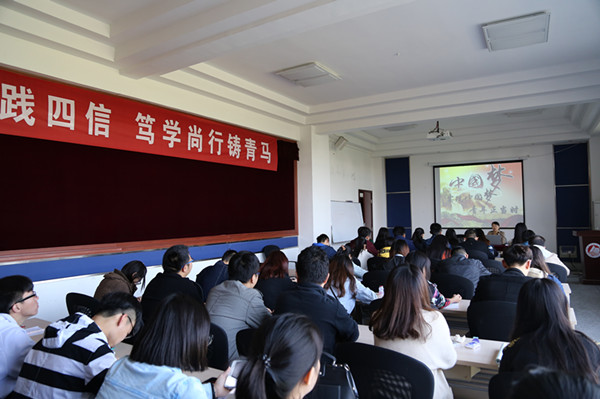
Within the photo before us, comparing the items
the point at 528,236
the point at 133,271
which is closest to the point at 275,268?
the point at 133,271

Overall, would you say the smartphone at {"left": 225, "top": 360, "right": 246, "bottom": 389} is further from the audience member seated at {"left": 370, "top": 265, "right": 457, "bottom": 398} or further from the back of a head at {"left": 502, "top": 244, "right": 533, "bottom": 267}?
the back of a head at {"left": 502, "top": 244, "right": 533, "bottom": 267}

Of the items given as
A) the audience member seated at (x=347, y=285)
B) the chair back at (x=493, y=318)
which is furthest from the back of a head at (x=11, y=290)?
the chair back at (x=493, y=318)

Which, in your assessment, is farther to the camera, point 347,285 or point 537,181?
point 537,181

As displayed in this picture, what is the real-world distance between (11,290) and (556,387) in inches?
96.5

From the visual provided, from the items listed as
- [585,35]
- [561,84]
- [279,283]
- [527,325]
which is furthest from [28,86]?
[561,84]

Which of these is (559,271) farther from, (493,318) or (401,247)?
(493,318)

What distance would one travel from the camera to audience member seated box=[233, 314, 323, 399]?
101 centimetres

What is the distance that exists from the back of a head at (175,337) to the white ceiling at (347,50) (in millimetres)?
2563

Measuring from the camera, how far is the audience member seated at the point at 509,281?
2.79 metres

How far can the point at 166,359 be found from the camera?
4.12 feet

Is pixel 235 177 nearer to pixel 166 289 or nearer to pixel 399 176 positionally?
pixel 166 289

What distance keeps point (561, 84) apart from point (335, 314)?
203 inches

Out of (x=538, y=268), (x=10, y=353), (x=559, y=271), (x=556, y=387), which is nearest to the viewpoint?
(x=556, y=387)

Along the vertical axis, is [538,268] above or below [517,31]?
below
